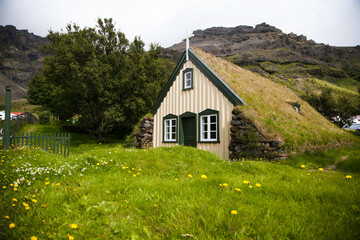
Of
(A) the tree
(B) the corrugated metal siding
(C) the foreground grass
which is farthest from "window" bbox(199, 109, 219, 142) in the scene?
(A) the tree

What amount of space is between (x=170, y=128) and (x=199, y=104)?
308 cm

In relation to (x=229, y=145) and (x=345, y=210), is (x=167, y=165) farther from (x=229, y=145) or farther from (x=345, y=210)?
(x=229, y=145)

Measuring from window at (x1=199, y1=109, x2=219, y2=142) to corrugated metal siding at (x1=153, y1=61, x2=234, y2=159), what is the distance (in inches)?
9.8

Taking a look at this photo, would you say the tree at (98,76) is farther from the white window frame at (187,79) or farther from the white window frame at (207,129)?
the white window frame at (207,129)

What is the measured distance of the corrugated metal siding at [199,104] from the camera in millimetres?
11430

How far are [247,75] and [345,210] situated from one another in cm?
1537

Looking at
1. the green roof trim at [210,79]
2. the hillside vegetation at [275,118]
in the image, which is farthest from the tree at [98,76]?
the hillside vegetation at [275,118]

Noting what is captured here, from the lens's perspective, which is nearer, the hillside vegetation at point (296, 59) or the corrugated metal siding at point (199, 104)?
the corrugated metal siding at point (199, 104)

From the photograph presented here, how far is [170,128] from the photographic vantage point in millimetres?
14727

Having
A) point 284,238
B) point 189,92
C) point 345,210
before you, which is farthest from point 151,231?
point 189,92

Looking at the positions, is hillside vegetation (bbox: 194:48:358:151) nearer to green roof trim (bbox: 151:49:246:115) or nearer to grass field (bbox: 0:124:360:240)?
green roof trim (bbox: 151:49:246:115)

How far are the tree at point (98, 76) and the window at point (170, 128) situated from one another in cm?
819

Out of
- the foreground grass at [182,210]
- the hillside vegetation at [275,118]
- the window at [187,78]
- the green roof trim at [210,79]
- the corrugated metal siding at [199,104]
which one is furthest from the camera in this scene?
the window at [187,78]

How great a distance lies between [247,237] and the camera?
84.5 inches
